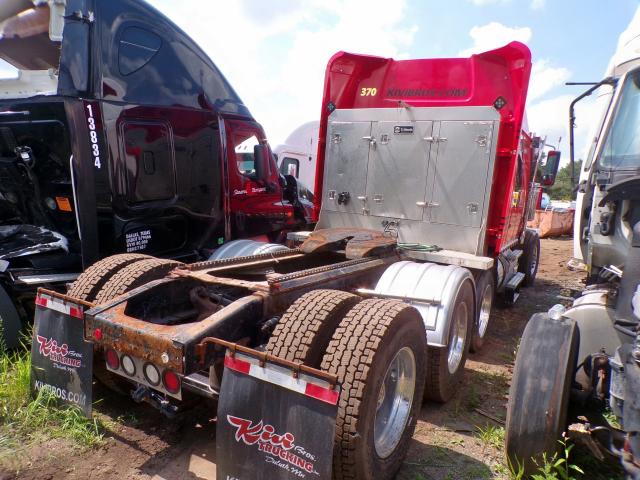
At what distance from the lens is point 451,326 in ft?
12.9

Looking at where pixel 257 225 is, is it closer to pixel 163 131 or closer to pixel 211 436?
pixel 163 131

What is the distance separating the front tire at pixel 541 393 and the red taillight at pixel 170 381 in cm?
187

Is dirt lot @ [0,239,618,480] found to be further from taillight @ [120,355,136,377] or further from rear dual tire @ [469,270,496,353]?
rear dual tire @ [469,270,496,353]

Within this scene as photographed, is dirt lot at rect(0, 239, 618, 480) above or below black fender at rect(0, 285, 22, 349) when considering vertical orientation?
below

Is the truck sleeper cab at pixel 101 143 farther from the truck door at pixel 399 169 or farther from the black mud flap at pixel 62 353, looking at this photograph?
the truck door at pixel 399 169

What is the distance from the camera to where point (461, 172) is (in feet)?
17.2

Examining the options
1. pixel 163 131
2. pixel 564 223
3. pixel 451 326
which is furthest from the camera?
pixel 564 223

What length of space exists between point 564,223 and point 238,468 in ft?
63.0

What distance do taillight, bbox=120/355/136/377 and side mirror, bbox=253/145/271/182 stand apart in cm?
391

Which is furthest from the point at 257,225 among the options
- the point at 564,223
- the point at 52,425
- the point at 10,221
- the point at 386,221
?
the point at 564,223

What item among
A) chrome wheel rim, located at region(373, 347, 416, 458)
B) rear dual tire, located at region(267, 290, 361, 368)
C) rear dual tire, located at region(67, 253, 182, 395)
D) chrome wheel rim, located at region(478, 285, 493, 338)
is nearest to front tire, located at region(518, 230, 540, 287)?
chrome wheel rim, located at region(478, 285, 493, 338)

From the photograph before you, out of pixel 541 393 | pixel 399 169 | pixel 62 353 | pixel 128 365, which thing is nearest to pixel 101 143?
pixel 62 353

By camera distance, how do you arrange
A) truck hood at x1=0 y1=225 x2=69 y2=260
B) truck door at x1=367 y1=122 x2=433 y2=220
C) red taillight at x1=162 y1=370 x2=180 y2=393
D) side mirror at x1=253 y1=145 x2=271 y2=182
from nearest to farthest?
red taillight at x1=162 y1=370 x2=180 y2=393
truck hood at x1=0 y1=225 x2=69 y2=260
truck door at x1=367 y1=122 x2=433 y2=220
side mirror at x1=253 y1=145 x2=271 y2=182

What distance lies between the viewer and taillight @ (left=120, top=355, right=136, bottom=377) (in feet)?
8.64
